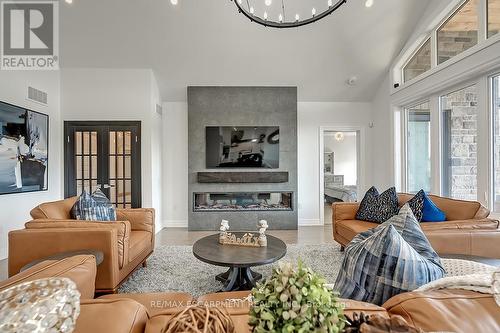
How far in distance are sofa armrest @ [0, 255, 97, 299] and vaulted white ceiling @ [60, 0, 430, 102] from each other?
3.89 metres

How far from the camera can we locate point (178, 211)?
559 centimetres

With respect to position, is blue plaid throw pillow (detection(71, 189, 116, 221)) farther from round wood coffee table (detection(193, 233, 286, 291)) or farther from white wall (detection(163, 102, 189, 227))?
white wall (detection(163, 102, 189, 227))

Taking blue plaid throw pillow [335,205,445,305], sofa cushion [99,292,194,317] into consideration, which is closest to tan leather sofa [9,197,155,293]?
sofa cushion [99,292,194,317]

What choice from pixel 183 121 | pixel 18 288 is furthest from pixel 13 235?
pixel 183 121

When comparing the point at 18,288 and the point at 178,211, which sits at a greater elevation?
the point at 18,288

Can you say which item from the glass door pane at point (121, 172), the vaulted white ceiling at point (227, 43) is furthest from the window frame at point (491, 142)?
the glass door pane at point (121, 172)

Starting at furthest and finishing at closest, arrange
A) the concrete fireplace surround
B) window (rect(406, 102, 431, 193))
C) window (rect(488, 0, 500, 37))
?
1. the concrete fireplace surround
2. window (rect(406, 102, 431, 193))
3. window (rect(488, 0, 500, 37))

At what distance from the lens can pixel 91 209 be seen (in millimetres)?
2844

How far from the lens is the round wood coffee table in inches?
91.4

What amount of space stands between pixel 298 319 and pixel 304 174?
527 centimetres

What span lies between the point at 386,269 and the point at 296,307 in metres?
0.64

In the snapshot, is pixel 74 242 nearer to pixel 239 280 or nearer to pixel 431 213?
pixel 239 280

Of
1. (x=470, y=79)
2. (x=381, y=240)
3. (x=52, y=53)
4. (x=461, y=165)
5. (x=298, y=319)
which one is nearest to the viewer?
(x=298, y=319)

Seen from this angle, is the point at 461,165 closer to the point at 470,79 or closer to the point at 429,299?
the point at 470,79
